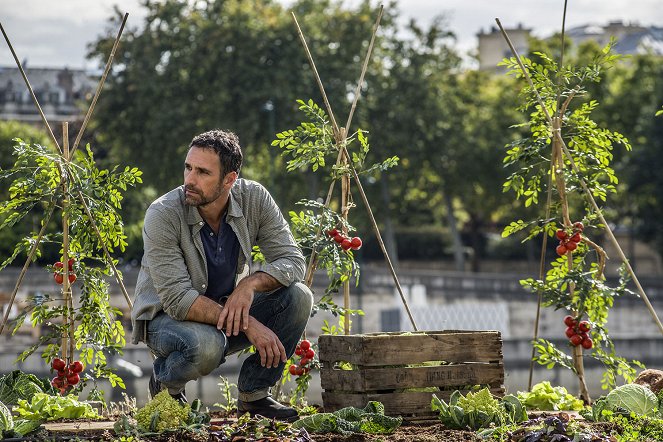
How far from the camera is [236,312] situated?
650 cm

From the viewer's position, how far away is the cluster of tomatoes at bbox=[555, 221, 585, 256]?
30.1ft

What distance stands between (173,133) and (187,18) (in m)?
4.23

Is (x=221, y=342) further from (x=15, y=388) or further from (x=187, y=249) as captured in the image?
(x=15, y=388)

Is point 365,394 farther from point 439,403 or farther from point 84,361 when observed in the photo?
point 84,361

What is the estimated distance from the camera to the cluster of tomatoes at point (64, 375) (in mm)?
8578

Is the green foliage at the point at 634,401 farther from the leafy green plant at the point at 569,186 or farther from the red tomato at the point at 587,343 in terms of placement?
the red tomato at the point at 587,343

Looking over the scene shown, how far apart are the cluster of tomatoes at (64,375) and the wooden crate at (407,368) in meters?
1.94

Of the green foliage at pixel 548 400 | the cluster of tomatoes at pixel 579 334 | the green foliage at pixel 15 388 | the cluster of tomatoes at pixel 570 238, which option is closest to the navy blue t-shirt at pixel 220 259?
the green foliage at pixel 15 388

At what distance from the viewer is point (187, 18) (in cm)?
4150

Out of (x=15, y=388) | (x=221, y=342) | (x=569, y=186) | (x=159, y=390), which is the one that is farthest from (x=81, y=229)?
(x=569, y=186)

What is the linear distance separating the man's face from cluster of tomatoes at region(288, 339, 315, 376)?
2.16m

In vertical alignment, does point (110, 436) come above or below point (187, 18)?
below

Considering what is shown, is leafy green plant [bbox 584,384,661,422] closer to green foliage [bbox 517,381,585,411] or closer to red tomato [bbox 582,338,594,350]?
green foliage [bbox 517,381,585,411]

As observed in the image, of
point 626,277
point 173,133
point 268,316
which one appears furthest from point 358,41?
point 268,316
